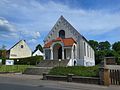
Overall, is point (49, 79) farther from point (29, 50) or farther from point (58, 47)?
point (29, 50)

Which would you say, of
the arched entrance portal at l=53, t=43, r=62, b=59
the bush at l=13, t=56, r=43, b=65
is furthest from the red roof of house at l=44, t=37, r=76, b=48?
the bush at l=13, t=56, r=43, b=65

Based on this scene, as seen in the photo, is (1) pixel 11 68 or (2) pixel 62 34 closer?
(1) pixel 11 68

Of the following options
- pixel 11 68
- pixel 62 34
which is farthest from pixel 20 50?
pixel 11 68

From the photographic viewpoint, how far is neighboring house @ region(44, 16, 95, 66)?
132ft

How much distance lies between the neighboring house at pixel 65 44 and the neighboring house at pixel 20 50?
28765mm

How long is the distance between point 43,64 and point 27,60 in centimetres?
1310

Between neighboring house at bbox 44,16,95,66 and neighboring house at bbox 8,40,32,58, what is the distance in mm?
28765

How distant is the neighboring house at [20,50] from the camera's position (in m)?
69.3

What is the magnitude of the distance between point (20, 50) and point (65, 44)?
115 feet

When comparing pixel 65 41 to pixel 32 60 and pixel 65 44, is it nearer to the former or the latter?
pixel 65 44

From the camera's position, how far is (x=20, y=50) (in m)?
71.7

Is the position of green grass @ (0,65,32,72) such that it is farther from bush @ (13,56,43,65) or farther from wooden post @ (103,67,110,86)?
wooden post @ (103,67,110,86)

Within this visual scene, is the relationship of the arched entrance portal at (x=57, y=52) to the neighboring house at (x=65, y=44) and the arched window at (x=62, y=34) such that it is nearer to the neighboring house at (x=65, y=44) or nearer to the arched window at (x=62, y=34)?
the neighboring house at (x=65, y=44)

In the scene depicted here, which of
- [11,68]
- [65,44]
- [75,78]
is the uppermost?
[65,44]
